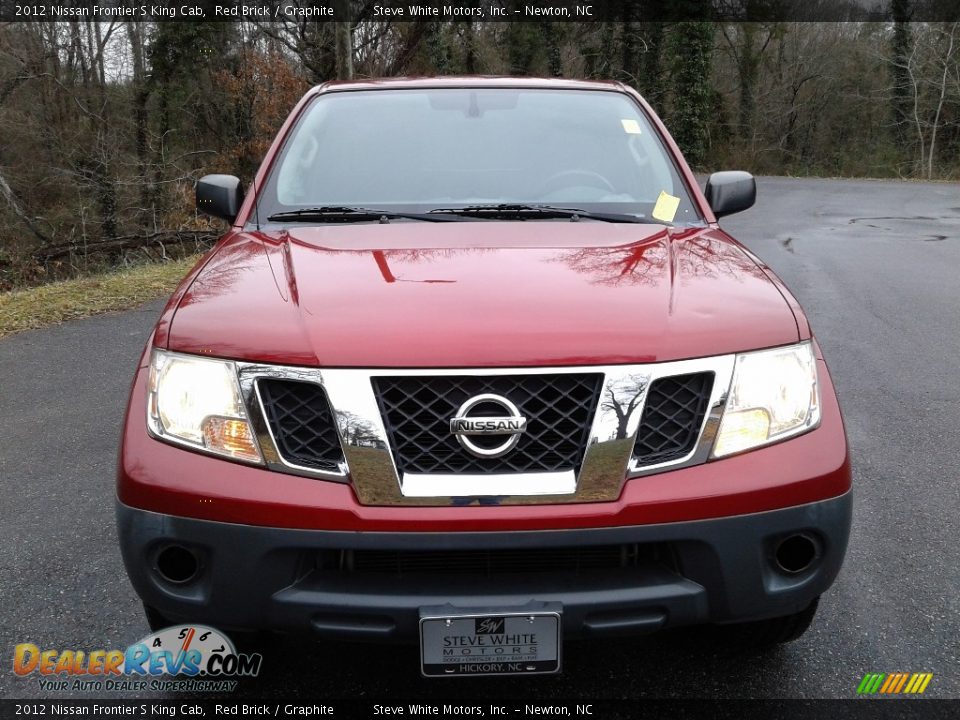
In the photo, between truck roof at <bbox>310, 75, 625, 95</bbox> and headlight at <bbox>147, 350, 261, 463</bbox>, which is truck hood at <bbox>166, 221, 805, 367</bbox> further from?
truck roof at <bbox>310, 75, 625, 95</bbox>

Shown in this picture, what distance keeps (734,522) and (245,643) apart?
1.35 meters

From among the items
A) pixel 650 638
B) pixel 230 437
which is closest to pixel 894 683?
pixel 650 638

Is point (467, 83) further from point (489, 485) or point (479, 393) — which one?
point (489, 485)

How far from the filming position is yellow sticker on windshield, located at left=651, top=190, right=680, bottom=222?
9.90 feet

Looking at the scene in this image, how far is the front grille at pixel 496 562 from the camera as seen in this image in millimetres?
1953

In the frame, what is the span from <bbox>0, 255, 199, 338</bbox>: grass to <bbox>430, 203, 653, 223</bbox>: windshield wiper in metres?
5.10

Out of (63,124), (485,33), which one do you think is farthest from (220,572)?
(485,33)

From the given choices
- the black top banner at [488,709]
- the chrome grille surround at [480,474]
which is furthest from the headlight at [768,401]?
the black top banner at [488,709]

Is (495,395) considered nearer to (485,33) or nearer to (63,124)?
(63,124)

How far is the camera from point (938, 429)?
4.52m

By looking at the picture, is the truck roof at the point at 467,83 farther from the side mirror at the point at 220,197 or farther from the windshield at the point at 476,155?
the side mirror at the point at 220,197

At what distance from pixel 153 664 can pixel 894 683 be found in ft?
6.66

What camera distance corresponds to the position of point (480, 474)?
1.92 meters

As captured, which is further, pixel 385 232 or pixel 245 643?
pixel 385 232
